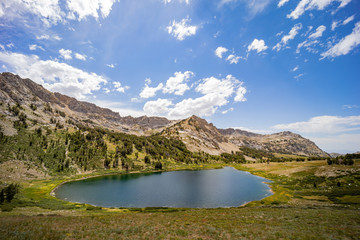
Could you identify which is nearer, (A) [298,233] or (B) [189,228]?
(A) [298,233]

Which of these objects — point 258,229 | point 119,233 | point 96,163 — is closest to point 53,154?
point 96,163

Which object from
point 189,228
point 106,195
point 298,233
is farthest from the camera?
point 106,195

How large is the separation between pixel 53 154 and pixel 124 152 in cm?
6493

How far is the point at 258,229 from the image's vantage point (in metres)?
24.5

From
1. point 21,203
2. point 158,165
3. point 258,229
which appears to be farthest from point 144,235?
point 158,165

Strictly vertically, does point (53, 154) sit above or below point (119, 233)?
above

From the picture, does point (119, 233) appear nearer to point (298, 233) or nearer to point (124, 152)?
point (298, 233)

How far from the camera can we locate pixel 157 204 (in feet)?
183

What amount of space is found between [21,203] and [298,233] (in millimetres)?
66462

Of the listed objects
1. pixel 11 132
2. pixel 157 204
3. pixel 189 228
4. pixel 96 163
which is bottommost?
pixel 157 204

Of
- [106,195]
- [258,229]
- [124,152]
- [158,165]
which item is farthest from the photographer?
[124,152]

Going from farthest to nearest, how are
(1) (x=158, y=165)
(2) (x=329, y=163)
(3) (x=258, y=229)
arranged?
(1) (x=158, y=165) → (2) (x=329, y=163) → (3) (x=258, y=229)

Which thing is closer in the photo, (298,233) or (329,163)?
(298,233)

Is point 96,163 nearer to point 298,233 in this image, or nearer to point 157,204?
point 157,204
